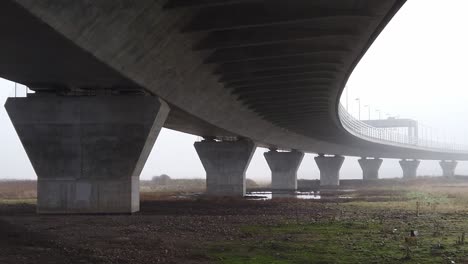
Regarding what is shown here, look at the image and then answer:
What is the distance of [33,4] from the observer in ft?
41.7

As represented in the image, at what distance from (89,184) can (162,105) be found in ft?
16.0

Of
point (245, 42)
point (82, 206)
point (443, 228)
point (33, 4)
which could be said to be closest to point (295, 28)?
point (245, 42)

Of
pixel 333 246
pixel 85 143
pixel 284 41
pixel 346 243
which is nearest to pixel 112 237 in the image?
pixel 333 246

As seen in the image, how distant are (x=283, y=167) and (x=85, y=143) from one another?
5528cm

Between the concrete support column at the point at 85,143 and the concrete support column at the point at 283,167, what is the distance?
51.8 m

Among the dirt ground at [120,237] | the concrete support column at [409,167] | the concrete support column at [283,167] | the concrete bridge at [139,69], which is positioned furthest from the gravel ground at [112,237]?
the concrete support column at [409,167]

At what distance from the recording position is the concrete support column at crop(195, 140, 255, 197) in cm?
5366

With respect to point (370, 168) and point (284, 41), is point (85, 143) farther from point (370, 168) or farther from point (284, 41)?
point (370, 168)

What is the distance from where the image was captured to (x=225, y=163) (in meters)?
54.2

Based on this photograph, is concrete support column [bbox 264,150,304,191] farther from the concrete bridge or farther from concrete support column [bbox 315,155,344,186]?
the concrete bridge

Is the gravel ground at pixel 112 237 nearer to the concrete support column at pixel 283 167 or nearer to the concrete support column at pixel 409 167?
the concrete support column at pixel 283 167

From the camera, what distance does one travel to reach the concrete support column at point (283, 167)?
76.8m

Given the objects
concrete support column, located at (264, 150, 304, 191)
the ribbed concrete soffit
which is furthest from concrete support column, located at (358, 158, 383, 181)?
the ribbed concrete soffit

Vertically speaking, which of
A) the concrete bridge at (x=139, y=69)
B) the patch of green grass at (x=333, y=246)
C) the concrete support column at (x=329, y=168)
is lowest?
the patch of green grass at (x=333, y=246)
